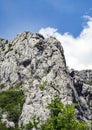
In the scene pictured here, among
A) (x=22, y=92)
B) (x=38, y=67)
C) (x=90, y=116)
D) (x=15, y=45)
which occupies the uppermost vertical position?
(x=15, y=45)

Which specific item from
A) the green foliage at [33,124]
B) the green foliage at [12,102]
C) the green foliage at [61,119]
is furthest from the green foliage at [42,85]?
the green foliage at [61,119]

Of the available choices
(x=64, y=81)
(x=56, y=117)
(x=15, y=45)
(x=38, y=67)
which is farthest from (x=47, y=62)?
(x=56, y=117)

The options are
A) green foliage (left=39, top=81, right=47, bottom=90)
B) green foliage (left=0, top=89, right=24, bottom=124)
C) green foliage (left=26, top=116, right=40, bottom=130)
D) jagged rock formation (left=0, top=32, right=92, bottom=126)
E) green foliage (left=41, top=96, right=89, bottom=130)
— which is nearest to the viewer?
green foliage (left=41, top=96, right=89, bottom=130)

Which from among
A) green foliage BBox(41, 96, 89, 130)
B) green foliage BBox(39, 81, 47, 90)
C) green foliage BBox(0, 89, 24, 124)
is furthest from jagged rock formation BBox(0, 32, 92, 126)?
green foliage BBox(41, 96, 89, 130)

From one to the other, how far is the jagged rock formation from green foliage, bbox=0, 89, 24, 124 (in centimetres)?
387

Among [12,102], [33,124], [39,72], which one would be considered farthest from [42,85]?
[33,124]

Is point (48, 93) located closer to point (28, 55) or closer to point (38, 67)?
point (38, 67)

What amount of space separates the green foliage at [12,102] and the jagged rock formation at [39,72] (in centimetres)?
387

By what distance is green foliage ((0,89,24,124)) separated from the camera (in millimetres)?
128250

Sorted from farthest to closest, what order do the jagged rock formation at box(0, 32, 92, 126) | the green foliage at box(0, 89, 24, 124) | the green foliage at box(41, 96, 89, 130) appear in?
the jagged rock formation at box(0, 32, 92, 126)
the green foliage at box(0, 89, 24, 124)
the green foliage at box(41, 96, 89, 130)

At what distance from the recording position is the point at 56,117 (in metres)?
49.2

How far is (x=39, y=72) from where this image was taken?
513 feet

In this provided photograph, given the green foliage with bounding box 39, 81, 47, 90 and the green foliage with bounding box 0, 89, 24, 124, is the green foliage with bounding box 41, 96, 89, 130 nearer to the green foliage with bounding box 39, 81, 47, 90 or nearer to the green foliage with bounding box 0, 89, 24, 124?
the green foliage with bounding box 0, 89, 24, 124

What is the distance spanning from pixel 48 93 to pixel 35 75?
78.3ft
